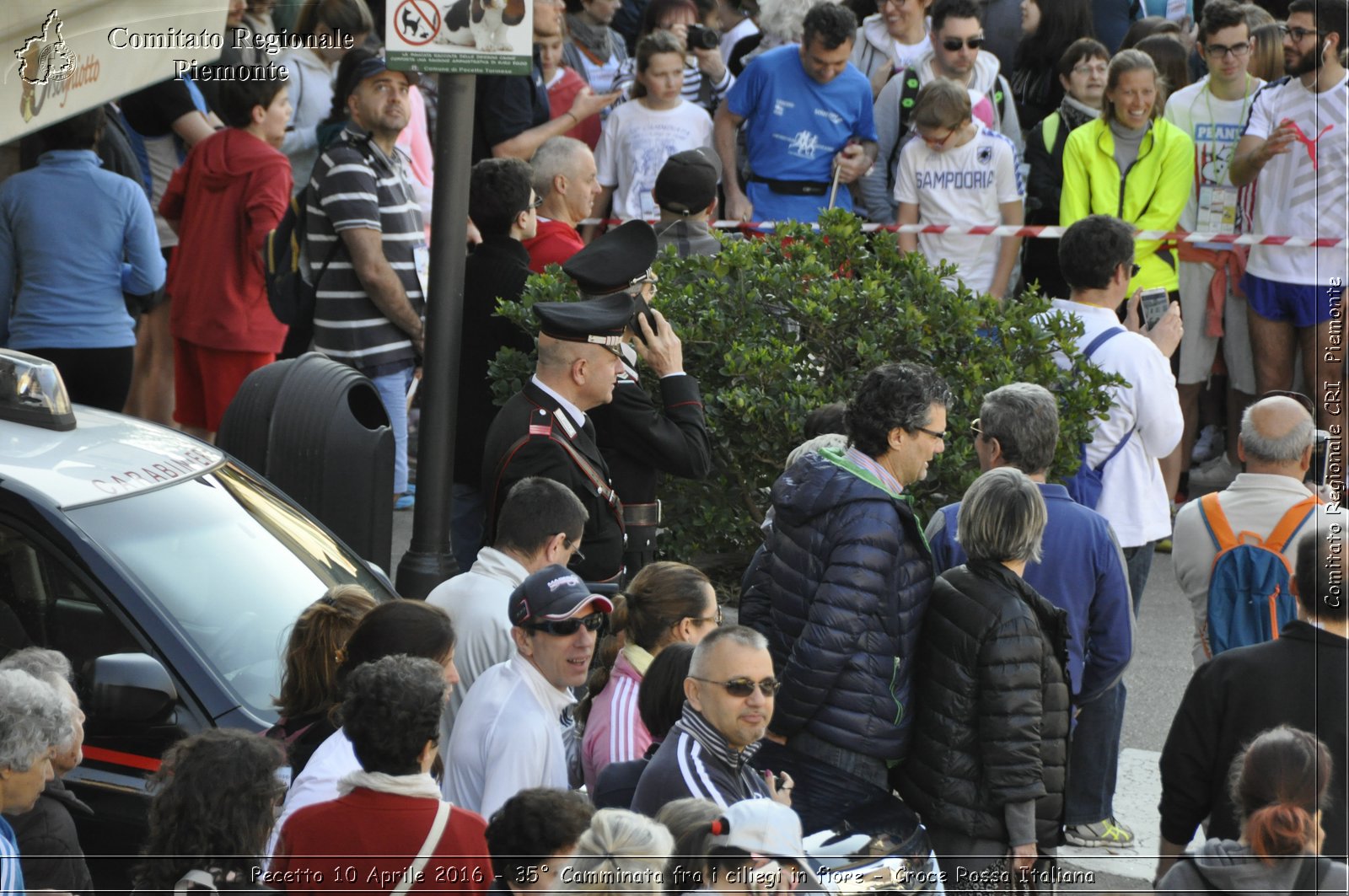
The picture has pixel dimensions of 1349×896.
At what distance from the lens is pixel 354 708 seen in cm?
371

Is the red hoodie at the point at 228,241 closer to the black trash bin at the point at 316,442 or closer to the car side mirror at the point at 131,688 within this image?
the black trash bin at the point at 316,442

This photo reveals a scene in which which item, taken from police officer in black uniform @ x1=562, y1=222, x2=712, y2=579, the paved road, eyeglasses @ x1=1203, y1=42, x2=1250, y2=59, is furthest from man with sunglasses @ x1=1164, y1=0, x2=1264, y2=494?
police officer in black uniform @ x1=562, y1=222, x2=712, y2=579

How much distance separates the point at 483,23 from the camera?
6.13m

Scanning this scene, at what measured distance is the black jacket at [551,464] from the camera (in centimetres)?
578

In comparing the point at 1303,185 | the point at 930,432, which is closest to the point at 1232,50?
the point at 1303,185

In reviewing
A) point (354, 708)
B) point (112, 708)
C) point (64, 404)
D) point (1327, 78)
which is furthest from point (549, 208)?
point (1327, 78)

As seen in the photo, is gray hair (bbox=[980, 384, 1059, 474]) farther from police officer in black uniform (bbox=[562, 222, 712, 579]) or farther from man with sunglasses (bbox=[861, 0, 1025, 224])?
man with sunglasses (bbox=[861, 0, 1025, 224])

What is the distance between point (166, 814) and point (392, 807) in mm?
473

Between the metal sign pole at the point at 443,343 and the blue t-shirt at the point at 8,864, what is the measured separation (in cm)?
268

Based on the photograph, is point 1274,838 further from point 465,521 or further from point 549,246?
point 549,246

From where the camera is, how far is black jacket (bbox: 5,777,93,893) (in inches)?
155

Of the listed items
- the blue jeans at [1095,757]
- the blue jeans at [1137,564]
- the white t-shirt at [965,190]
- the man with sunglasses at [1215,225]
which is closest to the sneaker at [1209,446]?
the man with sunglasses at [1215,225]

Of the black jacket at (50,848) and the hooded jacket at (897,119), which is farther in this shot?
the hooded jacket at (897,119)

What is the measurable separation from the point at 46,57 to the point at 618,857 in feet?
15.5
